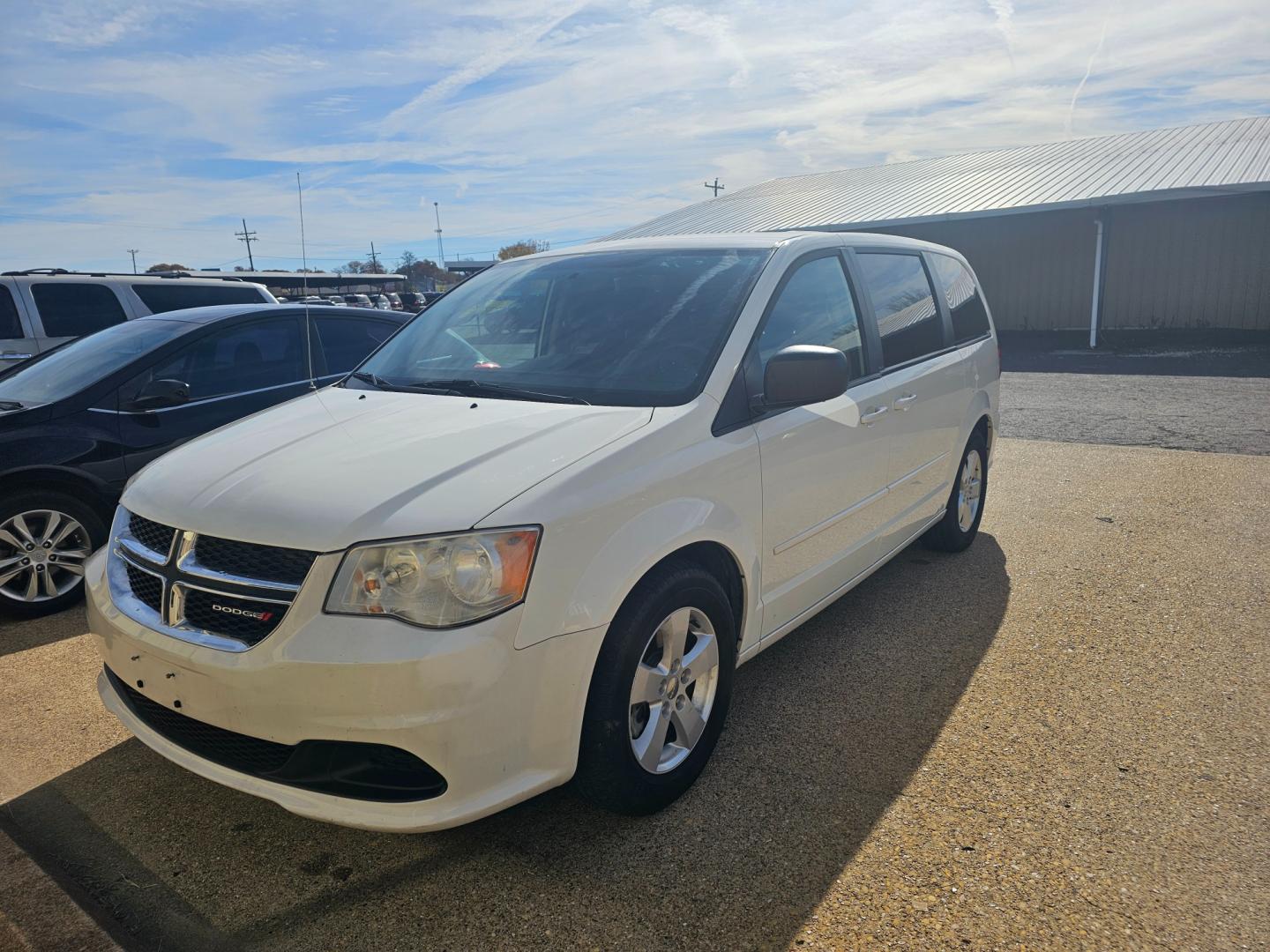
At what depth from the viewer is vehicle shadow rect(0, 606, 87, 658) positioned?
166 inches

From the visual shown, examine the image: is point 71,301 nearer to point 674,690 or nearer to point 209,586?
point 209,586

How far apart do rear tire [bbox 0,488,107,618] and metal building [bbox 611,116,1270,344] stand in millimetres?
17754

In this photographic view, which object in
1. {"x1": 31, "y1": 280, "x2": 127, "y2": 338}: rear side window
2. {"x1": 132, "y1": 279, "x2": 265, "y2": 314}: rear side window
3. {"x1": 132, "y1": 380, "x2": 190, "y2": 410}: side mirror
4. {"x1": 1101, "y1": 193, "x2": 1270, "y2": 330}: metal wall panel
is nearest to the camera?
{"x1": 132, "y1": 380, "x2": 190, "y2": 410}: side mirror

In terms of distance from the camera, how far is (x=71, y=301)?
757 centimetres

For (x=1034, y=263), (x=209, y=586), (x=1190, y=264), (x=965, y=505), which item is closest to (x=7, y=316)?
(x=209, y=586)

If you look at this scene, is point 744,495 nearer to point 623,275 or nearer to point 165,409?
point 623,275

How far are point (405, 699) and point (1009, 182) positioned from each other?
927 inches

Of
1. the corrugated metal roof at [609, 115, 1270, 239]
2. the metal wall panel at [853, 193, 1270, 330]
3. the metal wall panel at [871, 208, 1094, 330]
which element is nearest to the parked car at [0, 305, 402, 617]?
the metal wall panel at [853, 193, 1270, 330]

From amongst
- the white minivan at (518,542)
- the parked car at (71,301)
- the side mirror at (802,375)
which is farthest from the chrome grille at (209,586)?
the parked car at (71,301)

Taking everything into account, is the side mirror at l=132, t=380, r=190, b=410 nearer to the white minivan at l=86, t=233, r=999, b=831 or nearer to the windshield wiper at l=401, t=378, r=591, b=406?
the white minivan at l=86, t=233, r=999, b=831

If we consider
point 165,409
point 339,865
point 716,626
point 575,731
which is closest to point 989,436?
point 716,626

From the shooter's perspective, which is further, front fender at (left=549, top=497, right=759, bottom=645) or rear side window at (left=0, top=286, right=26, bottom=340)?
rear side window at (left=0, top=286, right=26, bottom=340)

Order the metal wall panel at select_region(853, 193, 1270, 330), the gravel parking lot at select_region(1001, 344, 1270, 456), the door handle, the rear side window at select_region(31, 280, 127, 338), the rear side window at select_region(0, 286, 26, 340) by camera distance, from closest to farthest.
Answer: the door handle, the rear side window at select_region(0, 286, 26, 340), the rear side window at select_region(31, 280, 127, 338), the gravel parking lot at select_region(1001, 344, 1270, 456), the metal wall panel at select_region(853, 193, 1270, 330)

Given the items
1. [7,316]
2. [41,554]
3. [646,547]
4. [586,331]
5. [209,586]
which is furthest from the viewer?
[7,316]
